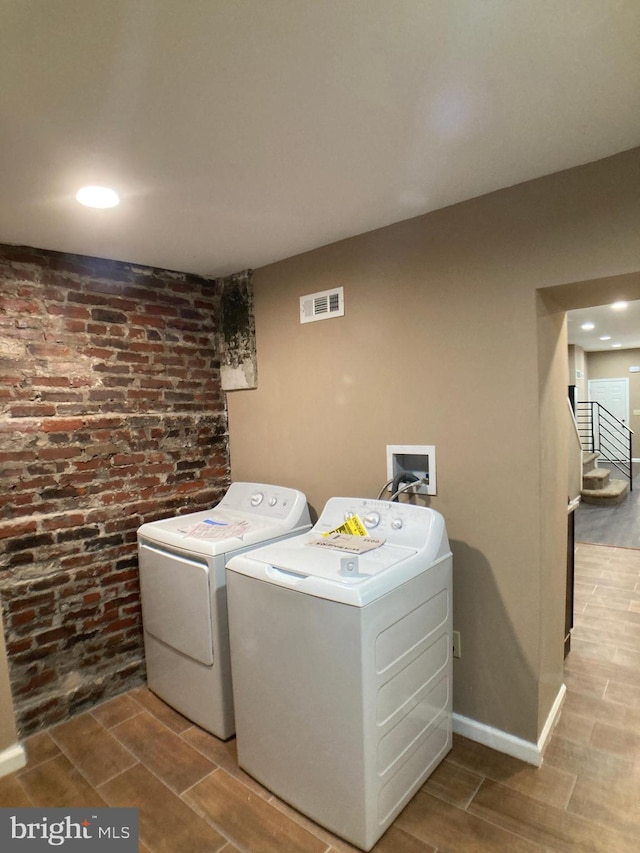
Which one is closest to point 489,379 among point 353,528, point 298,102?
point 353,528

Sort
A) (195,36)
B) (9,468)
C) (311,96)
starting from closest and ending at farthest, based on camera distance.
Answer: (195,36)
(311,96)
(9,468)

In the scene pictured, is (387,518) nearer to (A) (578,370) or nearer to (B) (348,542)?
(B) (348,542)

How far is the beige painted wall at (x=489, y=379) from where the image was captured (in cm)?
171

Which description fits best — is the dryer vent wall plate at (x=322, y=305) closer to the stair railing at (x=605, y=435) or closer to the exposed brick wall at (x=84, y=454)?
the exposed brick wall at (x=84, y=454)

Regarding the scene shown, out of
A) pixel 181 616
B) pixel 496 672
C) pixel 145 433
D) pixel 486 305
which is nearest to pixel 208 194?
pixel 486 305

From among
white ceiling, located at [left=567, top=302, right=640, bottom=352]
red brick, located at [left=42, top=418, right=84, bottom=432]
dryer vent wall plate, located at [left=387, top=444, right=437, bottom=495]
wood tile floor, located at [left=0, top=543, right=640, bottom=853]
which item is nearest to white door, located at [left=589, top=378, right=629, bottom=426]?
white ceiling, located at [left=567, top=302, right=640, bottom=352]

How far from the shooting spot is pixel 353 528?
1.96 metres

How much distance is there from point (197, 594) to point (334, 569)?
76 centimetres

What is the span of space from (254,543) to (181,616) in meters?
0.47

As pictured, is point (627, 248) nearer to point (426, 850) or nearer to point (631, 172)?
point (631, 172)

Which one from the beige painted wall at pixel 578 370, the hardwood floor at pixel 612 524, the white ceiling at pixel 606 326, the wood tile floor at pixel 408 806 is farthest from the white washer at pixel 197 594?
the beige painted wall at pixel 578 370

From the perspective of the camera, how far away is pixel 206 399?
2889 mm

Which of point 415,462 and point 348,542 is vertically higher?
point 415,462

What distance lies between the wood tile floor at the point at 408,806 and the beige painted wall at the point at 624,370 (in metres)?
Result: 8.89
